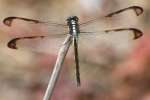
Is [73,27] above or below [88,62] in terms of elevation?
above

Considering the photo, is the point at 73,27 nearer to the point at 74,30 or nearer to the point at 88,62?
the point at 74,30

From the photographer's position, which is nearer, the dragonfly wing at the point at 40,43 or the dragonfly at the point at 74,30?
the dragonfly at the point at 74,30

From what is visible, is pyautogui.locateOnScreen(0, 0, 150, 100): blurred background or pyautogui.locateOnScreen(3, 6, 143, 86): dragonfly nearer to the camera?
pyautogui.locateOnScreen(3, 6, 143, 86): dragonfly

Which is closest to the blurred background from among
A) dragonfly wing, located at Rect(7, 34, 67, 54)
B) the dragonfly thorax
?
dragonfly wing, located at Rect(7, 34, 67, 54)

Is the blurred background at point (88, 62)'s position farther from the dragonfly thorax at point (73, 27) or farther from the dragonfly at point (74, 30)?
the dragonfly thorax at point (73, 27)

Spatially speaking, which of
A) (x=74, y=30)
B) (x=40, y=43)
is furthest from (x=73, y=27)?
(x=40, y=43)

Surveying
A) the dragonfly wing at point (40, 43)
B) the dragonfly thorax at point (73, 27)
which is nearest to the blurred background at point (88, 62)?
the dragonfly wing at point (40, 43)

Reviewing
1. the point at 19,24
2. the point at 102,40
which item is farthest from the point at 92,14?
the point at 19,24

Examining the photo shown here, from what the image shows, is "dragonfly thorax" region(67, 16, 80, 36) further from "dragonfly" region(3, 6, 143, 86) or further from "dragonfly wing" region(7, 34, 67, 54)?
"dragonfly wing" region(7, 34, 67, 54)

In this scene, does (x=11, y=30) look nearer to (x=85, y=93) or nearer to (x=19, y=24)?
(x=19, y=24)
